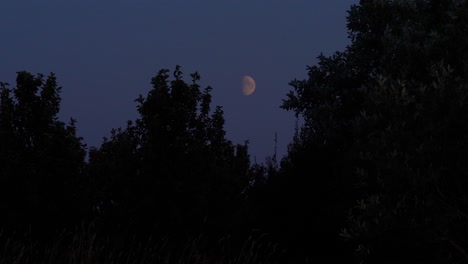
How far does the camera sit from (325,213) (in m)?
13.0

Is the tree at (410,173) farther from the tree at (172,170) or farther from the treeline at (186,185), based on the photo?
the tree at (172,170)

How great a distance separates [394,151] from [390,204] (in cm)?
96

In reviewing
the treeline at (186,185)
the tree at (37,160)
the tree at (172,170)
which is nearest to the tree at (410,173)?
the treeline at (186,185)

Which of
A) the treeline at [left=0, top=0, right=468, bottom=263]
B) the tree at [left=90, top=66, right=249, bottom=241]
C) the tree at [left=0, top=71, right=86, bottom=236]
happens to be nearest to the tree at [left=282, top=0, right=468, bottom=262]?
the treeline at [left=0, top=0, right=468, bottom=263]

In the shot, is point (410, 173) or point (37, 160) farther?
point (37, 160)

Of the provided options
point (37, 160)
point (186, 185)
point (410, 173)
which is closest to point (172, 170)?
point (186, 185)

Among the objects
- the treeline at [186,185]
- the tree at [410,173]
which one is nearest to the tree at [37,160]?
the treeline at [186,185]

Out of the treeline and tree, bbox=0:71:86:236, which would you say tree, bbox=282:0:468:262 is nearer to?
the treeline

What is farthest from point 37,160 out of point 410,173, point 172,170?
point 410,173

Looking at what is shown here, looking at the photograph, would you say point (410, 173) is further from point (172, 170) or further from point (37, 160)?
point (37, 160)

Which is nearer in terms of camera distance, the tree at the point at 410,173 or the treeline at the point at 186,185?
the tree at the point at 410,173

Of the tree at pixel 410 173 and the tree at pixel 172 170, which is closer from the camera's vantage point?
the tree at pixel 410 173

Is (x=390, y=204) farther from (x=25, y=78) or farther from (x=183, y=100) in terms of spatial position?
(x=25, y=78)

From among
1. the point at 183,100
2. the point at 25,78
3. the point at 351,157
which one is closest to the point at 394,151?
the point at 351,157
